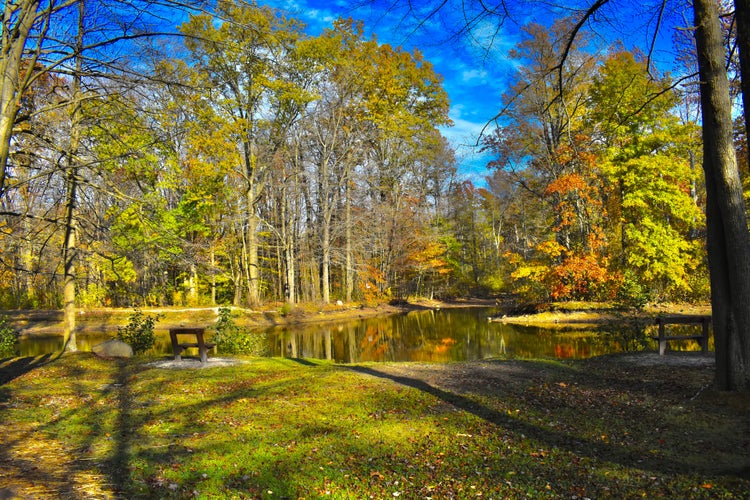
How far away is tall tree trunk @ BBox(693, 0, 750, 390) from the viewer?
573 centimetres

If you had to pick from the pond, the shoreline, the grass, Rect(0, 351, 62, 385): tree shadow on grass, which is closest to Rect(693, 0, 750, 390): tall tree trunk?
the grass

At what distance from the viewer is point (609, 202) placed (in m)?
23.7

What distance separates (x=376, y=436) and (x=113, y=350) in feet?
28.1

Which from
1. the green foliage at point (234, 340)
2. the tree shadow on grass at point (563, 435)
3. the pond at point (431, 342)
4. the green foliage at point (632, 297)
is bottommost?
the pond at point (431, 342)

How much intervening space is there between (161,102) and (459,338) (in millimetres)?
15149

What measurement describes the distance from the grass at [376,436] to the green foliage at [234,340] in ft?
15.7

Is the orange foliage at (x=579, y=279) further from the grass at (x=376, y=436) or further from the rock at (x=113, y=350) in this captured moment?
the rock at (x=113, y=350)

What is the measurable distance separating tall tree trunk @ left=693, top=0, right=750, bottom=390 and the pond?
18.1ft

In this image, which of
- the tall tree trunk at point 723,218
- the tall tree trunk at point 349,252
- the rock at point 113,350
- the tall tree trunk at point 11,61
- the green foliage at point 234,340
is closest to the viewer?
the tall tree trunk at point 11,61

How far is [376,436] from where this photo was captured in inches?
195

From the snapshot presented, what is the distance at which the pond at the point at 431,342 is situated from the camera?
44.0ft

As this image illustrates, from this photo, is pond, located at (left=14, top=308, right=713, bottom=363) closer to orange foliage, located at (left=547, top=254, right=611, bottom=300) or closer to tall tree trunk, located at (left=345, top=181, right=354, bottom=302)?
orange foliage, located at (left=547, top=254, right=611, bottom=300)

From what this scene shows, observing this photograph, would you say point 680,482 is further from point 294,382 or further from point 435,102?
point 435,102

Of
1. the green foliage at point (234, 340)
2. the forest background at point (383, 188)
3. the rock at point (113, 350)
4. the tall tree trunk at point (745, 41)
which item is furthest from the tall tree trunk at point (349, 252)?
the tall tree trunk at point (745, 41)
